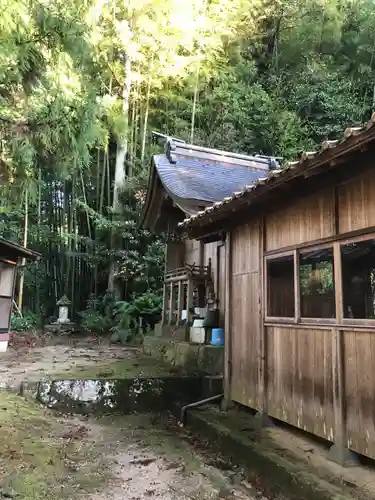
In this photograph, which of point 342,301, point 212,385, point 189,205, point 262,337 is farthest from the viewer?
point 189,205

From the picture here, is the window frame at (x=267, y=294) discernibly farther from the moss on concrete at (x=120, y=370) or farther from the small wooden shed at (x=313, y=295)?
the moss on concrete at (x=120, y=370)


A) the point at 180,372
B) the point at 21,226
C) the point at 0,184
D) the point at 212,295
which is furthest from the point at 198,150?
the point at 21,226

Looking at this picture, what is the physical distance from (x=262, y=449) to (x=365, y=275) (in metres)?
1.77

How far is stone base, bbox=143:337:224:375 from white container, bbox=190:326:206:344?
0.19 m

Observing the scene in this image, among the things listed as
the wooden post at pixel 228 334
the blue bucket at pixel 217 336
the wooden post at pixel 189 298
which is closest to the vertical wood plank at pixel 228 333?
the wooden post at pixel 228 334

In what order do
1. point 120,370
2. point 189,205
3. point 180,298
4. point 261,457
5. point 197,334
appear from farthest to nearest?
point 180,298
point 189,205
point 197,334
point 120,370
point 261,457

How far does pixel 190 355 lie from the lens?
6.99 m

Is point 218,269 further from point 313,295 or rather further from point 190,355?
point 313,295

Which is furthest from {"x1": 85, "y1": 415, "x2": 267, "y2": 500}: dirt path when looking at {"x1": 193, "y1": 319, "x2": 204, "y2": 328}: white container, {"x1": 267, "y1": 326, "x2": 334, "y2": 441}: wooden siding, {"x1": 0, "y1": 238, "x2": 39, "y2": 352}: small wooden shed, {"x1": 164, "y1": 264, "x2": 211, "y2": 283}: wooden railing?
{"x1": 0, "y1": 238, "x2": 39, "y2": 352}: small wooden shed

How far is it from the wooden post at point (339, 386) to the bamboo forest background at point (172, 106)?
9277 mm

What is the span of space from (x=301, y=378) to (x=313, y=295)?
2.49ft

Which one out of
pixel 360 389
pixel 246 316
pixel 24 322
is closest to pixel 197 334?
pixel 246 316

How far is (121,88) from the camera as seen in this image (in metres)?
15.2

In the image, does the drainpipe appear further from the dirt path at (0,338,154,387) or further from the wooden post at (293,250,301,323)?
the wooden post at (293,250,301,323)
